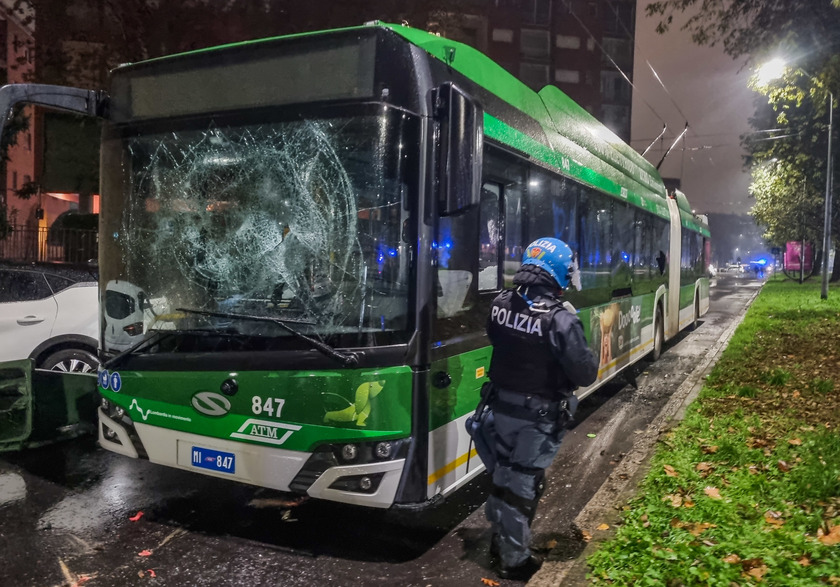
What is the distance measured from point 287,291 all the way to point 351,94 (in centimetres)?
122

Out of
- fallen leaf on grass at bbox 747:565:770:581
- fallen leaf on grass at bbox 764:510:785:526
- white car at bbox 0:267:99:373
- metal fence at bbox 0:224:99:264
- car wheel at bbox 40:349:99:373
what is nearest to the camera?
fallen leaf on grass at bbox 747:565:770:581

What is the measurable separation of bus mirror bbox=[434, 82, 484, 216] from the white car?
5.63 m

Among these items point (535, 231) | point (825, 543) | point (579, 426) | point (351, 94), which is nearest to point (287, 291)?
point (351, 94)

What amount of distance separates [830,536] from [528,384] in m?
2.20

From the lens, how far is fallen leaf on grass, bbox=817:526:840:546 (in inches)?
164

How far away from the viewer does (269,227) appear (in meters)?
Answer: 4.17

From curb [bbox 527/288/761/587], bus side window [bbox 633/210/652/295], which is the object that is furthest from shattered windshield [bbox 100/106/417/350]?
bus side window [bbox 633/210/652/295]

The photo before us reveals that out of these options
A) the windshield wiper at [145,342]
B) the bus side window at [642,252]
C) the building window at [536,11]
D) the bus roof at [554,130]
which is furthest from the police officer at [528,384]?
the building window at [536,11]

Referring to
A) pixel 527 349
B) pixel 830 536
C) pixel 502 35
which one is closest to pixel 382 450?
pixel 527 349

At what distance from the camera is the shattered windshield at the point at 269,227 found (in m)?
3.96

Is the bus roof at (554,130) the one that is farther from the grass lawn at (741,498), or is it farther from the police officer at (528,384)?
the grass lawn at (741,498)

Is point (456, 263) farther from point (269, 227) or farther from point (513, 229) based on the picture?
point (269, 227)

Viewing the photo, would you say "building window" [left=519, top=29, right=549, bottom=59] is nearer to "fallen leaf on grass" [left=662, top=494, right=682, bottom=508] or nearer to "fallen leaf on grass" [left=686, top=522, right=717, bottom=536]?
"fallen leaf on grass" [left=662, top=494, right=682, bottom=508]

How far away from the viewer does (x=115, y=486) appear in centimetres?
564
